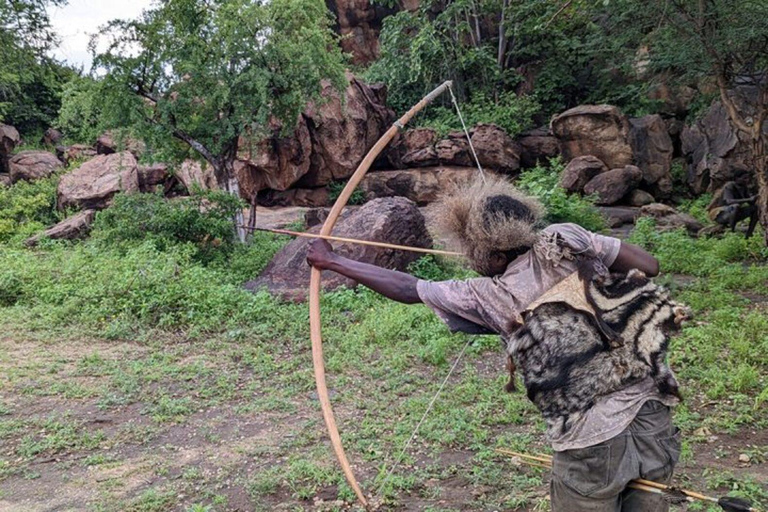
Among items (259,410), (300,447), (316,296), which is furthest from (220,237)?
(316,296)

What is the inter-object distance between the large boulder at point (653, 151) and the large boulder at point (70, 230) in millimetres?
12471

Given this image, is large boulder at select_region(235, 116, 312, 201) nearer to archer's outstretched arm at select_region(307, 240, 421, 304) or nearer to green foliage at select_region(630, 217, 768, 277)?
green foliage at select_region(630, 217, 768, 277)

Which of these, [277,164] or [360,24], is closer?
[277,164]

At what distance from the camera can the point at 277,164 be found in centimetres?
1568

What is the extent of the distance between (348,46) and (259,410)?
18618 mm

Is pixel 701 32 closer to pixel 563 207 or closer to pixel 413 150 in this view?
pixel 563 207

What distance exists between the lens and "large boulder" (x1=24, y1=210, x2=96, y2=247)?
39.5ft

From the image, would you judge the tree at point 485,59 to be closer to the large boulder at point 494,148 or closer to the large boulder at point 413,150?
the large boulder at point 413,150

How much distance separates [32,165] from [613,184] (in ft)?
49.3

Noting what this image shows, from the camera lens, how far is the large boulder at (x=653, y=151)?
15602mm

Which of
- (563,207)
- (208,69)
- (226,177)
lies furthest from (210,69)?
(563,207)

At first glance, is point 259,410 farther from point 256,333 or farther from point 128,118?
point 128,118

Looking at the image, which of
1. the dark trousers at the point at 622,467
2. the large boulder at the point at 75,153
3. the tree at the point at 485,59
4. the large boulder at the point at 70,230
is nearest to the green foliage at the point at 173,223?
the large boulder at the point at 70,230

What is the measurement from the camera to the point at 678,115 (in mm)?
17422
